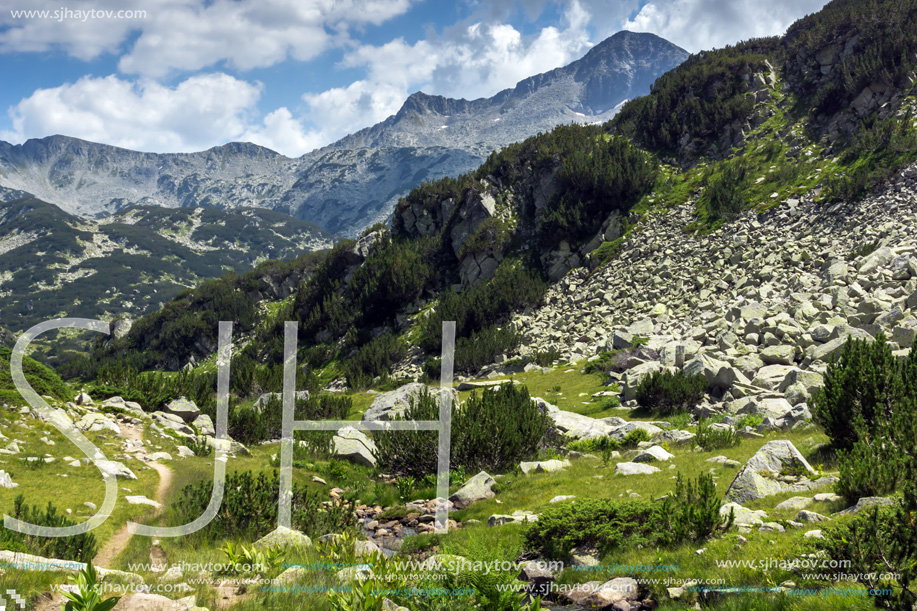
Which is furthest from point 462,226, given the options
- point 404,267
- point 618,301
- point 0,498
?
point 0,498

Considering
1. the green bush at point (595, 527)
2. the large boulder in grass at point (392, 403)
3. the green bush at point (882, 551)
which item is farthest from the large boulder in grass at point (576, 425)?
the green bush at point (882, 551)

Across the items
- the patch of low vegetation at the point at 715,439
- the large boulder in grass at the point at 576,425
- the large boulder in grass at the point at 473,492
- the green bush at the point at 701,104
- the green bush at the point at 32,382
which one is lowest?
the large boulder in grass at the point at 473,492

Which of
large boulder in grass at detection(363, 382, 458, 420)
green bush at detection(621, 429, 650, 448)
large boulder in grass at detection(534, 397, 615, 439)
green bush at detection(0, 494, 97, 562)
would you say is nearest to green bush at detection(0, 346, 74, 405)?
green bush at detection(0, 494, 97, 562)

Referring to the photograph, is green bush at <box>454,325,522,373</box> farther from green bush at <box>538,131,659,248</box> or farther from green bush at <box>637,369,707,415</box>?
green bush at <box>637,369,707,415</box>

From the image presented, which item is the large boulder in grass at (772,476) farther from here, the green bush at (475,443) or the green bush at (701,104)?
the green bush at (701,104)

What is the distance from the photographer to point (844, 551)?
448 centimetres

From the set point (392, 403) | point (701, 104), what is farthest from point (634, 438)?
point (701, 104)

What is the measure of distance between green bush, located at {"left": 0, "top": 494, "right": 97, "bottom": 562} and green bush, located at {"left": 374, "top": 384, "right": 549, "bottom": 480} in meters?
7.56

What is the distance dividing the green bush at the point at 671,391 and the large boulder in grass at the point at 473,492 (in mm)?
7944

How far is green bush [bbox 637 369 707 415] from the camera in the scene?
16.1 m

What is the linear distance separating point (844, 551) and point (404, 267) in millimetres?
40080

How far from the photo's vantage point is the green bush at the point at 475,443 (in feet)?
42.5

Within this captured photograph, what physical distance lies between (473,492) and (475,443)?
7.40ft

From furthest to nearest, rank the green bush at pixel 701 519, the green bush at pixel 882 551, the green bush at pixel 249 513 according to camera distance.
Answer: the green bush at pixel 249 513, the green bush at pixel 701 519, the green bush at pixel 882 551
